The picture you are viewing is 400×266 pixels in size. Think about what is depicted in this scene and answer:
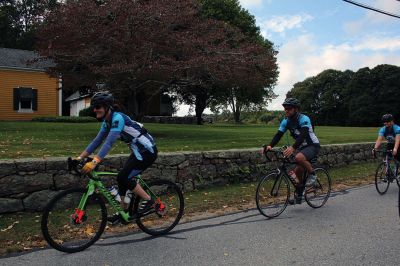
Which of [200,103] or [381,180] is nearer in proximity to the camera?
[381,180]

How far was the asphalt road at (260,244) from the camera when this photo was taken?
514cm

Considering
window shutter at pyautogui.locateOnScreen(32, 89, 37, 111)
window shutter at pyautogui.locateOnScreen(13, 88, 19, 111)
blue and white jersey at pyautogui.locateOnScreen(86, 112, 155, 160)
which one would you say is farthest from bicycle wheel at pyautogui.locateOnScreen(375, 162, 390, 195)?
window shutter at pyautogui.locateOnScreen(13, 88, 19, 111)

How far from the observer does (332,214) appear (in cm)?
775

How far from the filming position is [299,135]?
25.2ft

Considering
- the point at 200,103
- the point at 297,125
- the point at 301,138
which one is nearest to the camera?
the point at 301,138

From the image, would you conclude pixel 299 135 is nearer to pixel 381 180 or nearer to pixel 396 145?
pixel 396 145

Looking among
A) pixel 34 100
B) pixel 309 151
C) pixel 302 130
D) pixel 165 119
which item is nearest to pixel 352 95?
pixel 165 119

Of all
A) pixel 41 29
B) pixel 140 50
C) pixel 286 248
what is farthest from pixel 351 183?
pixel 41 29

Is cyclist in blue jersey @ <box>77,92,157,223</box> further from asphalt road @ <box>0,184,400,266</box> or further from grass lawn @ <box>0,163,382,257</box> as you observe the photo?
grass lawn @ <box>0,163,382,257</box>

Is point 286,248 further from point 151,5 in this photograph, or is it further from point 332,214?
point 151,5

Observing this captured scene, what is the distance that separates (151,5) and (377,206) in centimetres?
989

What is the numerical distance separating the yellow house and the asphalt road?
81.6ft

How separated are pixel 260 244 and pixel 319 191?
125 inches

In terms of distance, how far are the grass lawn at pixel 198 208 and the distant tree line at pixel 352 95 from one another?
40939 mm
